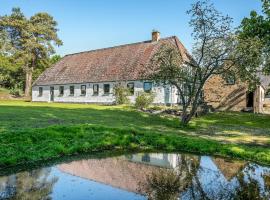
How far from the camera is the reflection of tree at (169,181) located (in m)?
6.84

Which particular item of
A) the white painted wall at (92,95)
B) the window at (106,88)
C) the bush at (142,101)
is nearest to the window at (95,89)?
the white painted wall at (92,95)

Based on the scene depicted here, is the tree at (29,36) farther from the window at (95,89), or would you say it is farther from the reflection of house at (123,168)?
the reflection of house at (123,168)

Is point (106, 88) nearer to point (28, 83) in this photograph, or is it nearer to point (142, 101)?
point (142, 101)

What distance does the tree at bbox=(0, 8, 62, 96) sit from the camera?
58438 millimetres

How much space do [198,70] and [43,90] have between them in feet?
113

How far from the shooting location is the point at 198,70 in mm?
18547

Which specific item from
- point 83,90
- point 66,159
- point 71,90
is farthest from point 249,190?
point 71,90

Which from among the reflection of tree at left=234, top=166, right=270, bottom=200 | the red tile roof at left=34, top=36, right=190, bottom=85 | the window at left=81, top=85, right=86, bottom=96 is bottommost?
the reflection of tree at left=234, top=166, right=270, bottom=200

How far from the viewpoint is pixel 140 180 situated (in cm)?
799

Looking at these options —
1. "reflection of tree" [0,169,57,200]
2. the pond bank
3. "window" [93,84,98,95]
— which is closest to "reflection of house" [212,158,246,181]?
the pond bank

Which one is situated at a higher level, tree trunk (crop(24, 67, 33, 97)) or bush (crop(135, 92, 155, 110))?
tree trunk (crop(24, 67, 33, 97))

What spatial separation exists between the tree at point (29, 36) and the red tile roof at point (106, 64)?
1225 cm

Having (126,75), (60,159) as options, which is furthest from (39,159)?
(126,75)

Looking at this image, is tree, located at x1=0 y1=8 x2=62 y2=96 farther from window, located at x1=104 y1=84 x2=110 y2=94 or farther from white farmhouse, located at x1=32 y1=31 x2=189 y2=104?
window, located at x1=104 y1=84 x2=110 y2=94
